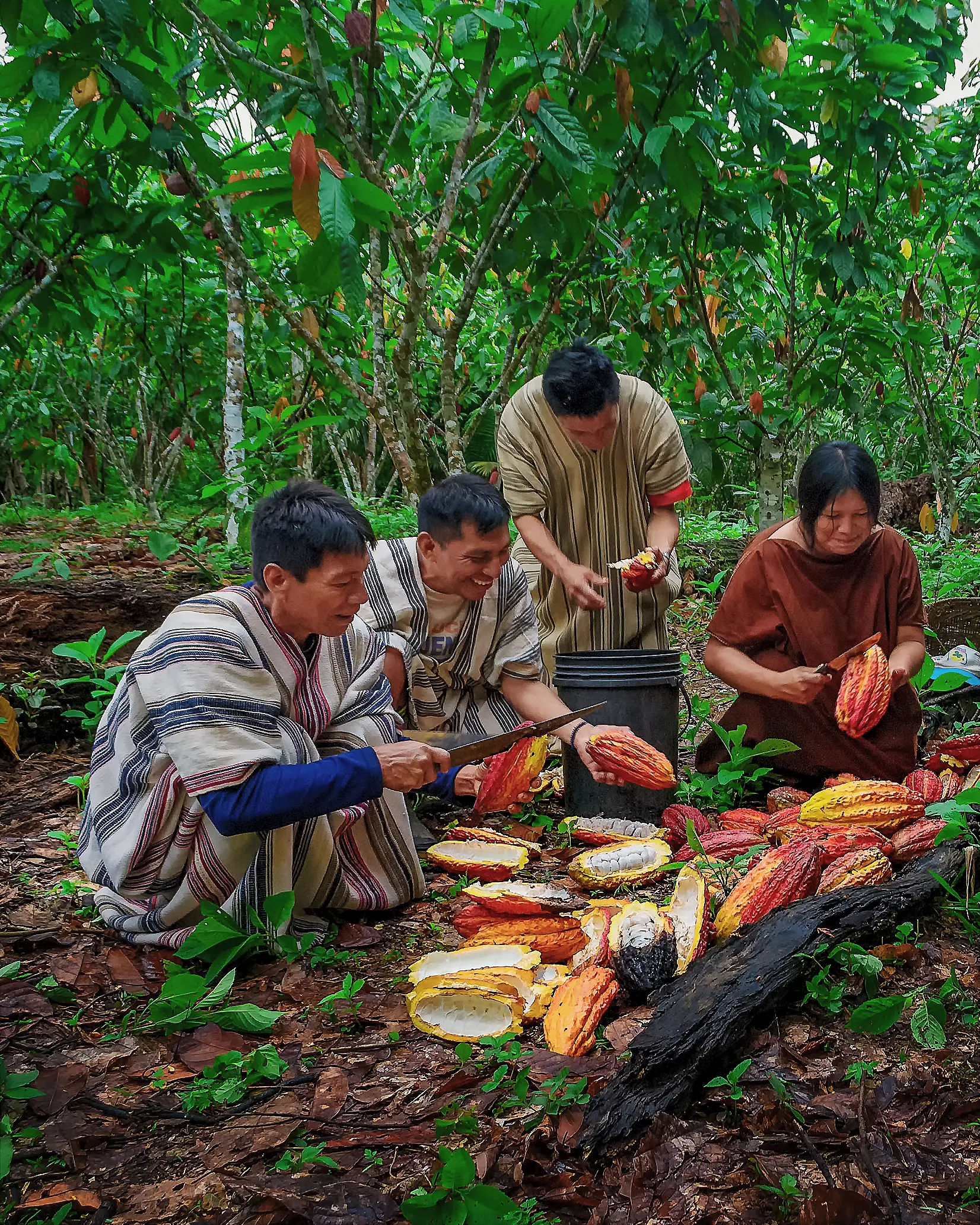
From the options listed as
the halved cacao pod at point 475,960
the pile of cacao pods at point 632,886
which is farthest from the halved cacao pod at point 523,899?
the halved cacao pod at point 475,960

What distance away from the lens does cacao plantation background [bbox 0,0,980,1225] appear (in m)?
1.50

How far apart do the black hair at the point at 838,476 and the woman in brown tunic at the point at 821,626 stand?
0.01 m

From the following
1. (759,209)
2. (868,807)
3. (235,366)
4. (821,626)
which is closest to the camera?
(868,807)

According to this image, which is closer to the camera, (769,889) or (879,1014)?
(879,1014)

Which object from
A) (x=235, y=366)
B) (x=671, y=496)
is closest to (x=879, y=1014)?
(x=671, y=496)

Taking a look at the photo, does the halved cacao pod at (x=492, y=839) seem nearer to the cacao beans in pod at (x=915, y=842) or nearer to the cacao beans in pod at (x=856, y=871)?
the cacao beans in pod at (x=856, y=871)

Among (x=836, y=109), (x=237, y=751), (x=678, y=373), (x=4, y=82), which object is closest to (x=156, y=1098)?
(x=237, y=751)

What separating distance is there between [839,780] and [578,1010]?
1.51 metres

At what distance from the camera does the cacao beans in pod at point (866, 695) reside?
9.70 ft

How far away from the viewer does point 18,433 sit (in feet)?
39.0

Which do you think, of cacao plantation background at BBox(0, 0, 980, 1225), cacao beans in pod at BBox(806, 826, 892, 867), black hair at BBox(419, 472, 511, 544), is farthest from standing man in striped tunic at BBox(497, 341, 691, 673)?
cacao beans in pod at BBox(806, 826, 892, 867)

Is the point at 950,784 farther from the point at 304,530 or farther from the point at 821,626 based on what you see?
the point at 304,530

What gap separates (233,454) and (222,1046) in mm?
3651

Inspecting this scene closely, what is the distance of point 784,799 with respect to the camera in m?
3.02
